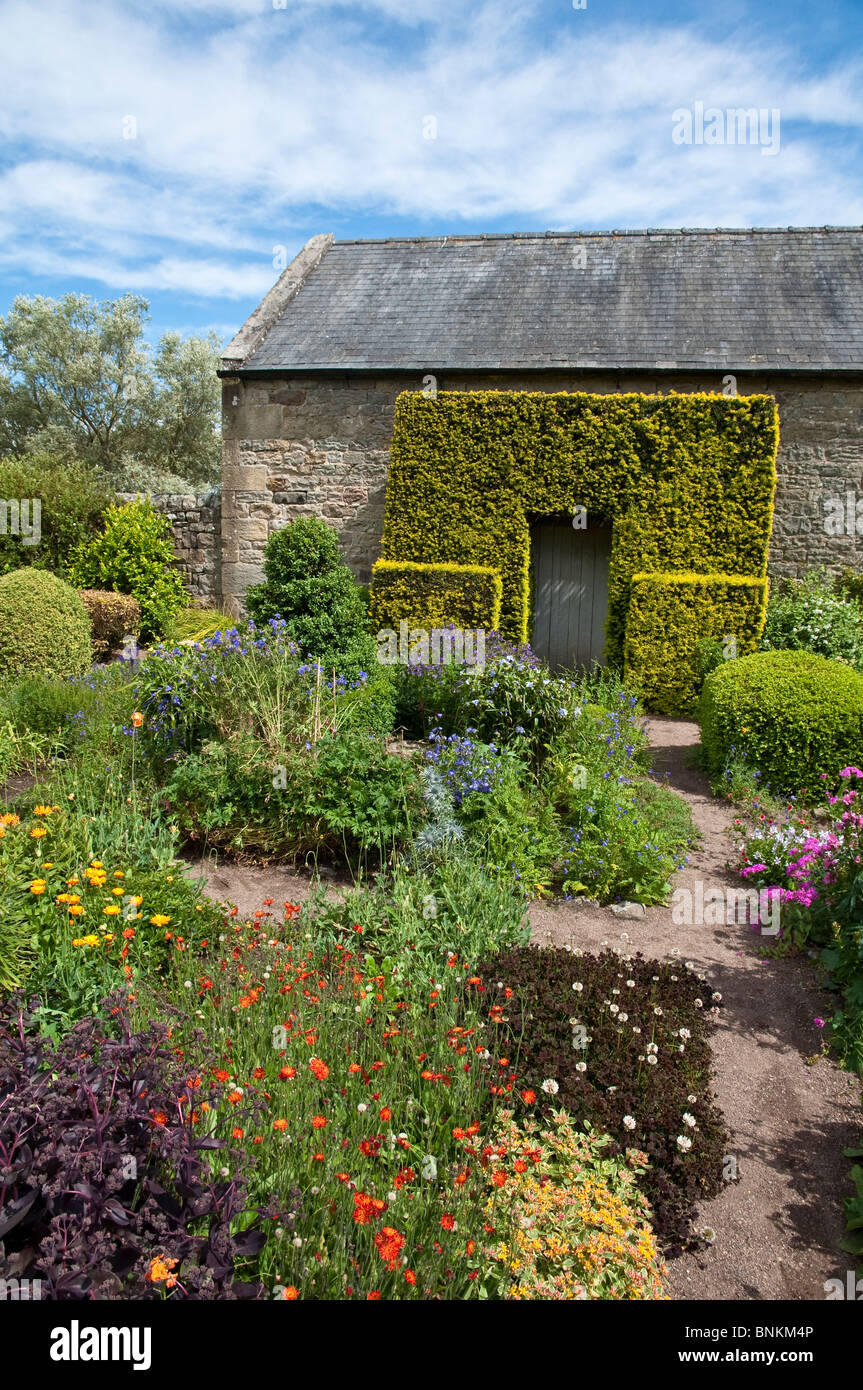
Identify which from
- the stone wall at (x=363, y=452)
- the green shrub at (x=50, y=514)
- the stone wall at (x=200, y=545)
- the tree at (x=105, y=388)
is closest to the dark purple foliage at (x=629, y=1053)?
the stone wall at (x=363, y=452)

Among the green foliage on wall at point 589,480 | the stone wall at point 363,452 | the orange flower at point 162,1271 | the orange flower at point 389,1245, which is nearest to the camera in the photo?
the orange flower at point 162,1271

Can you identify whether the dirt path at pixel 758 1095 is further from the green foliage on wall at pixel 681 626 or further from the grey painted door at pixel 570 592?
the grey painted door at pixel 570 592

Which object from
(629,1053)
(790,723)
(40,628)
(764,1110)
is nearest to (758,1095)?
(764,1110)

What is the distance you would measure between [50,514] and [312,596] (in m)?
4.62

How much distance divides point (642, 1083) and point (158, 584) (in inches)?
399

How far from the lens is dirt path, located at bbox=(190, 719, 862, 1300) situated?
2551mm

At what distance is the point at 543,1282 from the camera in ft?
7.34

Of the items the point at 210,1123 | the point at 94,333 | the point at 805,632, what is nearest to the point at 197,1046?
the point at 210,1123

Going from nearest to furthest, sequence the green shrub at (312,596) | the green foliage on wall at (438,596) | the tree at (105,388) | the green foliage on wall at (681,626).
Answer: the green shrub at (312,596) → the green foliage on wall at (681,626) → the green foliage on wall at (438,596) → the tree at (105,388)

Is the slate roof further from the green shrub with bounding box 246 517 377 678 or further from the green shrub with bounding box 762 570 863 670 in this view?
the green shrub with bounding box 246 517 377 678

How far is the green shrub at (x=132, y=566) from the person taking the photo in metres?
11.2

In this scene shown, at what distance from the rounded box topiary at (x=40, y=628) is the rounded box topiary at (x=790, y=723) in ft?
21.7

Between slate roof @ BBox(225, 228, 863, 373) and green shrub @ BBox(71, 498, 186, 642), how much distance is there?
2686 mm

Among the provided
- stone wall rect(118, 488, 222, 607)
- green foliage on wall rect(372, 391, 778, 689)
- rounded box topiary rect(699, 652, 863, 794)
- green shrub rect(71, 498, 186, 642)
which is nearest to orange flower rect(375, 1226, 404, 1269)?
rounded box topiary rect(699, 652, 863, 794)
